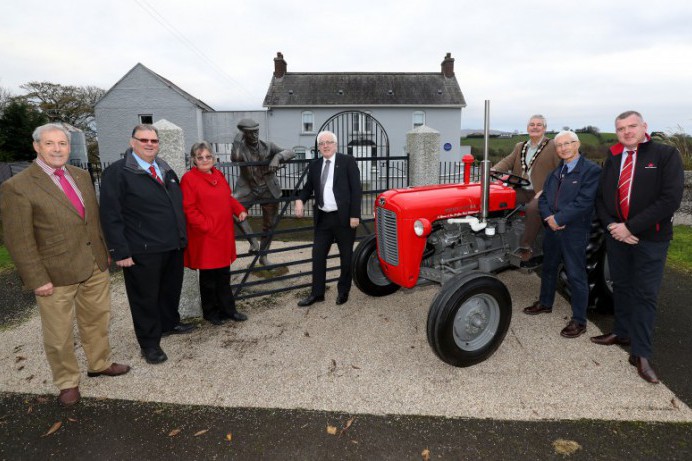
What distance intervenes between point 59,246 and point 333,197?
231 centimetres

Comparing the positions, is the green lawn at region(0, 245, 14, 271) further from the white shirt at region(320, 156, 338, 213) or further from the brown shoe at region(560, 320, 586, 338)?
the brown shoe at region(560, 320, 586, 338)

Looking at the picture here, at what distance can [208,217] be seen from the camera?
352 cm

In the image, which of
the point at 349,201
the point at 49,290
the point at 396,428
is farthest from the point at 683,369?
the point at 49,290

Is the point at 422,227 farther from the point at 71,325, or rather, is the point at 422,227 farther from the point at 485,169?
the point at 71,325

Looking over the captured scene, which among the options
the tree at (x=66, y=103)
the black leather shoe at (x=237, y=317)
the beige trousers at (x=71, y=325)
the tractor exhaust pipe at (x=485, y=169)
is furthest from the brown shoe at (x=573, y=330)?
the tree at (x=66, y=103)

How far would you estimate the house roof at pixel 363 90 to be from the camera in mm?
21094

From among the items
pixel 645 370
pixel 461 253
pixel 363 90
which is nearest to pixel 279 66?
pixel 363 90

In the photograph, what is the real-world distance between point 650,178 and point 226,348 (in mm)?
3470

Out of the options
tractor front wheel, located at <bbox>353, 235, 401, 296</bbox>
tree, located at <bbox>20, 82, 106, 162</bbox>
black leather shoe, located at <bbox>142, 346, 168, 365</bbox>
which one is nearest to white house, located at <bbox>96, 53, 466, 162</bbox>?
tree, located at <bbox>20, 82, 106, 162</bbox>

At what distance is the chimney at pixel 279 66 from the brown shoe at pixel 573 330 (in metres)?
21.2

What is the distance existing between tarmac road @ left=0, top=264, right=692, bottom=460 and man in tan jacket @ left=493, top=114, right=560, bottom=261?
1.48 m

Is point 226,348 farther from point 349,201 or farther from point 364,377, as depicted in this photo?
point 349,201

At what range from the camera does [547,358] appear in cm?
325

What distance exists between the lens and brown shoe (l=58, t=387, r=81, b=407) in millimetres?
2783
